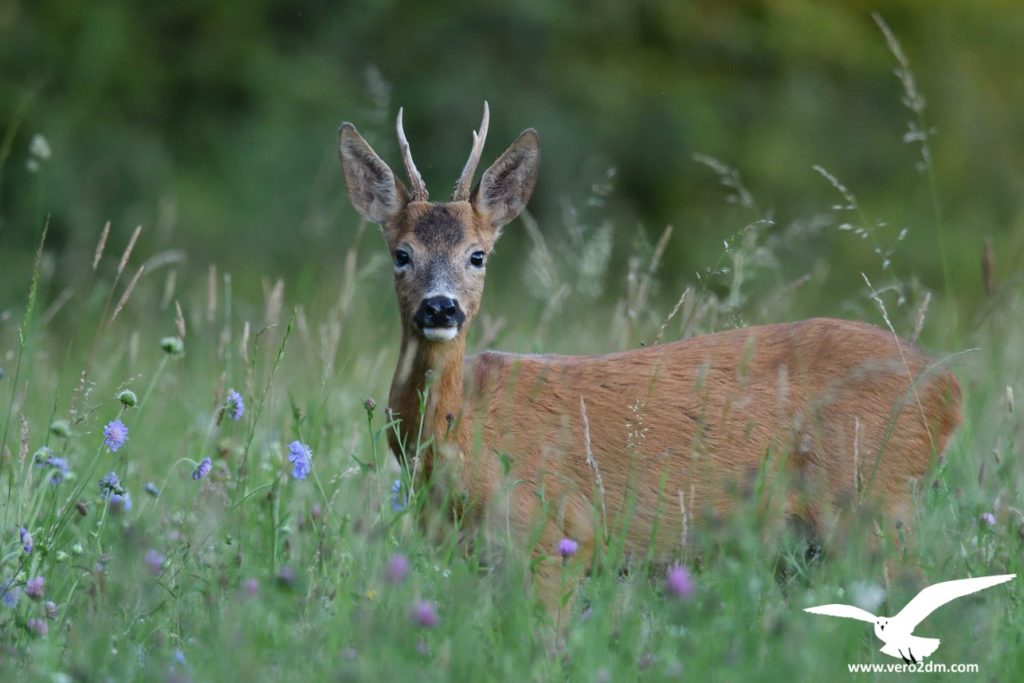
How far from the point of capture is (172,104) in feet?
47.2

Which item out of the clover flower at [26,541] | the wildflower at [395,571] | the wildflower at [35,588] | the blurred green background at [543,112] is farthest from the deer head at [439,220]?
the blurred green background at [543,112]

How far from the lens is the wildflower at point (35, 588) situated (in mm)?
3424

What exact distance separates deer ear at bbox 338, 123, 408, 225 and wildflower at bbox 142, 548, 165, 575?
1878 mm

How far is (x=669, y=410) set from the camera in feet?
15.8

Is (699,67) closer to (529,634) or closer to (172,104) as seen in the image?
(172,104)

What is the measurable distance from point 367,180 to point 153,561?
217 centimetres

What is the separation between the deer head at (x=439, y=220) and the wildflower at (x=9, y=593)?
5.30ft

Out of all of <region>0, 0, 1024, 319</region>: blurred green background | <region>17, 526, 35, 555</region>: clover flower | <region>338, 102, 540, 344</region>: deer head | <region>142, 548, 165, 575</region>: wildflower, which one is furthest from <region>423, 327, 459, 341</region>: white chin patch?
<region>0, 0, 1024, 319</region>: blurred green background

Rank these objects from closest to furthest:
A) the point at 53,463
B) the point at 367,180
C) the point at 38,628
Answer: the point at 38,628 → the point at 53,463 → the point at 367,180

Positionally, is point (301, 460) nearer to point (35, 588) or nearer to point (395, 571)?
point (35, 588)

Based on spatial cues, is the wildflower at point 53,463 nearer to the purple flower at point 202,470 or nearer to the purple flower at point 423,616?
the purple flower at point 202,470

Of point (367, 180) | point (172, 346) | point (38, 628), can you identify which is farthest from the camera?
point (367, 180)

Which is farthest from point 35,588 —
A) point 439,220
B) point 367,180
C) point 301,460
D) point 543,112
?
point 543,112

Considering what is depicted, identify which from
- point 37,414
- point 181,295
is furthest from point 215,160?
point 37,414
